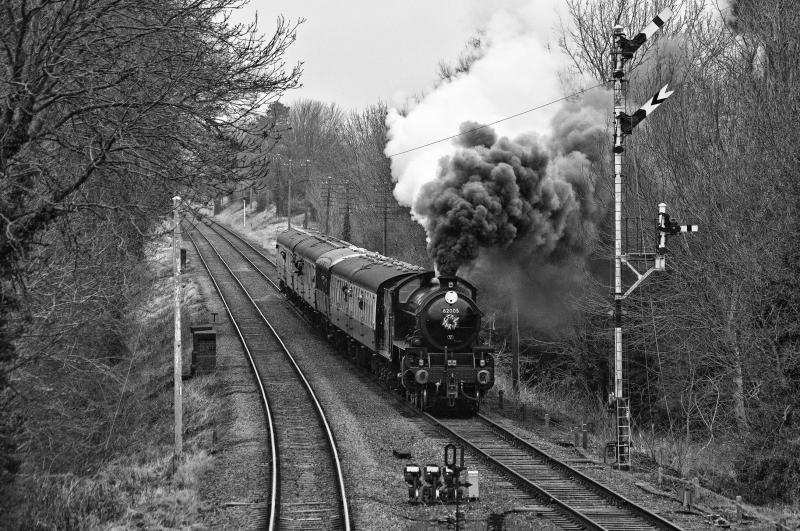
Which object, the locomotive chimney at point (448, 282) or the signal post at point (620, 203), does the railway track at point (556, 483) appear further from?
the locomotive chimney at point (448, 282)

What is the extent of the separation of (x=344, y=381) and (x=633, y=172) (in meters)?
10.9

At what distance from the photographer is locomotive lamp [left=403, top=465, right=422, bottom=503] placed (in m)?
13.5

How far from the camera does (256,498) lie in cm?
1377

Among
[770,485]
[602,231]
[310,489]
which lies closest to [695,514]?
[770,485]

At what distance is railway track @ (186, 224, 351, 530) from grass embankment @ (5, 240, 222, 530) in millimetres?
1351

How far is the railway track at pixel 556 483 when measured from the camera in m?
12.5

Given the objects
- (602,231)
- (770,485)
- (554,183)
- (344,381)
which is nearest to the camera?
(770,485)

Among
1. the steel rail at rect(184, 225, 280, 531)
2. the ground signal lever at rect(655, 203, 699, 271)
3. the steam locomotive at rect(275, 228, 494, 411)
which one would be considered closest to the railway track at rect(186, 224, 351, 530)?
the steel rail at rect(184, 225, 280, 531)

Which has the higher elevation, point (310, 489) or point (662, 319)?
point (662, 319)

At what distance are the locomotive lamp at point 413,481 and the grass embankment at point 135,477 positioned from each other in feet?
10.4

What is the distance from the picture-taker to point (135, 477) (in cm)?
1552

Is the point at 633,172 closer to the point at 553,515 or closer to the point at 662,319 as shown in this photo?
the point at 662,319

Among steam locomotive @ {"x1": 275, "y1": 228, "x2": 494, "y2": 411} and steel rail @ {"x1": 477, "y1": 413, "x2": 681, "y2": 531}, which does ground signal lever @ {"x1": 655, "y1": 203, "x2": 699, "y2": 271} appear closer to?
steel rail @ {"x1": 477, "y1": 413, "x2": 681, "y2": 531}

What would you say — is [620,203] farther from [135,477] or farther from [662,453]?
[135,477]
